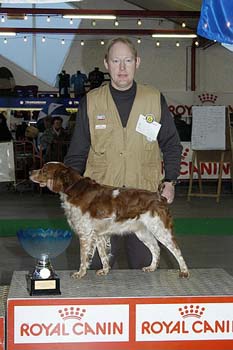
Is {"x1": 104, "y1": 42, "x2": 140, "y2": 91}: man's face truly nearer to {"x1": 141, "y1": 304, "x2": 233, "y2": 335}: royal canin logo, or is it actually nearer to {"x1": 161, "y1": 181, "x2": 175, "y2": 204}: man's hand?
{"x1": 161, "y1": 181, "x2": 175, "y2": 204}: man's hand

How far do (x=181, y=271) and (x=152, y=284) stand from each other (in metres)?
0.26

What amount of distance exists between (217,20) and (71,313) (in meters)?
1.30

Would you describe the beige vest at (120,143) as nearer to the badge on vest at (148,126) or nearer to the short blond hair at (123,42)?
the badge on vest at (148,126)

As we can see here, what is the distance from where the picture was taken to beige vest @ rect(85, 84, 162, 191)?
3.22m

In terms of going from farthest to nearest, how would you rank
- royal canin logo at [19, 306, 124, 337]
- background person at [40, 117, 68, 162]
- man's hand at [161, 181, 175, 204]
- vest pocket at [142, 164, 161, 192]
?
background person at [40, 117, 68, 162]
vest pocket at [142, 164, 161, 192]
man's hand at [161, 181, 175, 204]
royal canin logo at [19, 306, 124, 337]

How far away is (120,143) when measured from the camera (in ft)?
10.6

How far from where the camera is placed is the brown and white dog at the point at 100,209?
304cm

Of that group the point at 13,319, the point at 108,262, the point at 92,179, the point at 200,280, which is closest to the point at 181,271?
the point at 200,280

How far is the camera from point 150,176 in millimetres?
3316

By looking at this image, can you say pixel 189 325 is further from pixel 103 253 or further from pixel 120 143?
pixel 120 143

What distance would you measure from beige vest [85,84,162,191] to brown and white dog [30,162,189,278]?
20 centimetres

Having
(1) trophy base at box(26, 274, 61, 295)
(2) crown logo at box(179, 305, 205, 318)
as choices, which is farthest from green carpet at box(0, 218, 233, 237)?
(2) crown logo at box(179, 305, 205, 318)

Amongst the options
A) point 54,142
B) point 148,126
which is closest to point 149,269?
point 148,126

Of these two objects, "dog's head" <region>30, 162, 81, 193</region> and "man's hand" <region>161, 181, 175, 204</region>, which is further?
"man's hand" <region>161, 181, 175, 204</region>
